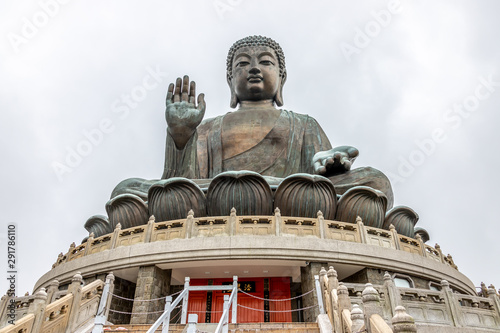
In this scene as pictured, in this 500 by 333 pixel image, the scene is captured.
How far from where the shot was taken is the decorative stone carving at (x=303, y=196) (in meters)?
9.24

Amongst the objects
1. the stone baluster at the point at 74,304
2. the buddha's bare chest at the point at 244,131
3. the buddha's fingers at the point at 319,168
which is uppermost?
the buddha's bare chest at the point at 244,131

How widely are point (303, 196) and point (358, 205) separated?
134 centimetres

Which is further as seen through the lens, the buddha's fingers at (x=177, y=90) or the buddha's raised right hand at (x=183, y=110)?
the buddha's fingers at (x=177, y=90)

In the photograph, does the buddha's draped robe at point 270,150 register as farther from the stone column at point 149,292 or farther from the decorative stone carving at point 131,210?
the stone column at point 149,292

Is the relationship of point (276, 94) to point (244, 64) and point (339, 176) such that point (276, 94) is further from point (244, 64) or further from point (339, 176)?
point (339, 176)

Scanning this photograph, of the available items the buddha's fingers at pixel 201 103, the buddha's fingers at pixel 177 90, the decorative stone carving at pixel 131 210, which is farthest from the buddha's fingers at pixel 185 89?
the decorative stone carving at pixel 131 210

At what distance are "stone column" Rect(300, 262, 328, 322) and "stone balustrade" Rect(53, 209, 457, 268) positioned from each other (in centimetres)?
64

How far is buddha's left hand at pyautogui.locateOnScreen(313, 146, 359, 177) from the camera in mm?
10695

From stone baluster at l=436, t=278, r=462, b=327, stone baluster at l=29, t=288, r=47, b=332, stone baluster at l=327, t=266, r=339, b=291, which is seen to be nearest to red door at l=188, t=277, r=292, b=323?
stone baluster at l=436, t=278, r=462, b=327

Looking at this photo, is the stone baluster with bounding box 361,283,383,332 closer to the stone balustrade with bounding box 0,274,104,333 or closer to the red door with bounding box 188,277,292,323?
the stone balustrade with bounding box 0,274,104,333

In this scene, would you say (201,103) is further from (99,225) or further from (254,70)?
(99,225)

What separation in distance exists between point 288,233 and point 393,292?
2.61 metres

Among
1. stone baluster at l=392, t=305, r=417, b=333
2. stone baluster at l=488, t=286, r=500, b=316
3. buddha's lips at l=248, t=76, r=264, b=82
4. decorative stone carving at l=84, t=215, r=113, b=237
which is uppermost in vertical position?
buddha's lips at l=248, t=76, r=264, b=82

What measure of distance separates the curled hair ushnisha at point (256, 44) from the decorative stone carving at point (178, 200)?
728 centimetres
